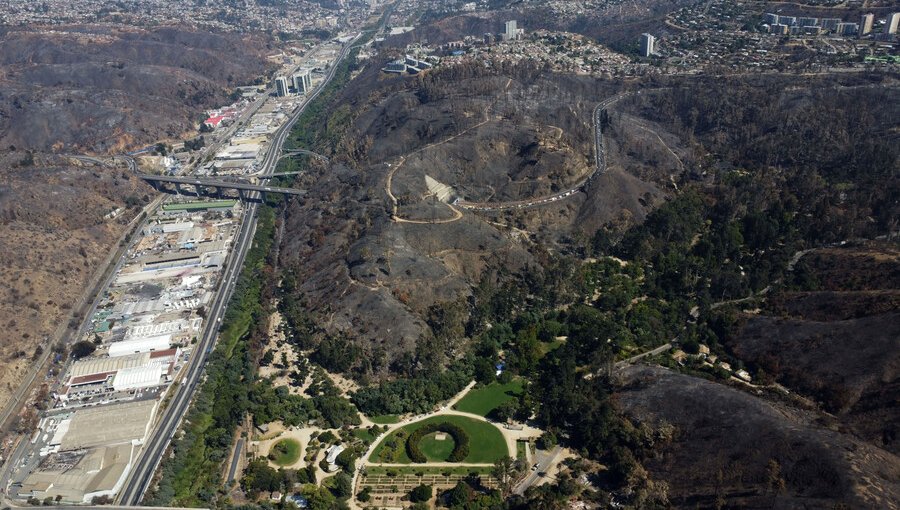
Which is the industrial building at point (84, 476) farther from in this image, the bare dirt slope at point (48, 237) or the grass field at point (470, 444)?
the grass field at point (470, 444)

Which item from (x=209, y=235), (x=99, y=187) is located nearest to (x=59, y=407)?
(x=209, y=235)

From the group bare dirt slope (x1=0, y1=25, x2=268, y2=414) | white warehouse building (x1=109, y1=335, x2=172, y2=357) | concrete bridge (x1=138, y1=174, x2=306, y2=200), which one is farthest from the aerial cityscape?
concrete bridge (x1=138, y1=174, x2=306, y2=200)

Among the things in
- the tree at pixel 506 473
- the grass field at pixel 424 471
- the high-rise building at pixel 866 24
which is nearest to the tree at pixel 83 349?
the grass field at pixel 424 471

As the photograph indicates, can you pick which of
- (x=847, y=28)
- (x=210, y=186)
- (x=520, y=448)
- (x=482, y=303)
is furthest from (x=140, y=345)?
(x=847, y=28)

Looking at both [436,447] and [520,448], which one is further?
[436,447]

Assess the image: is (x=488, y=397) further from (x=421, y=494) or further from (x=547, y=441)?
(x=421, y=494)

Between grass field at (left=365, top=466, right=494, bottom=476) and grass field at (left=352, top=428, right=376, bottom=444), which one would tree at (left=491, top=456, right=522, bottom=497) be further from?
grass field at (left=352, top=428, right=376, bottom=444)
